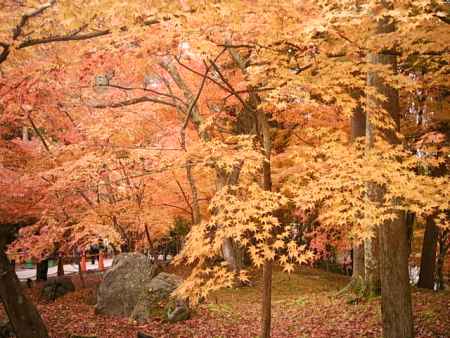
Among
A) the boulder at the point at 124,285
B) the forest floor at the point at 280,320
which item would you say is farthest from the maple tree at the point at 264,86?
the boulder at the point at 124,285

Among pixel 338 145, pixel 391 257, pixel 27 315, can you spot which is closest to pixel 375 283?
pixel 391 257

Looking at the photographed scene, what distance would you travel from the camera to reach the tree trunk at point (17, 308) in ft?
27.6

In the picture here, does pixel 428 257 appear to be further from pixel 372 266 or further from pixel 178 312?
pixel 178 312

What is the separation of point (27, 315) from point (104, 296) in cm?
366

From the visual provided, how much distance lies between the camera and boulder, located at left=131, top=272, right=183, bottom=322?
38.0 feet

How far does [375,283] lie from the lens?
1113 centimetres

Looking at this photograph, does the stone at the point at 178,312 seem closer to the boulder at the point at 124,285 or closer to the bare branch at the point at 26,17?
the boulder at the point at 124,285

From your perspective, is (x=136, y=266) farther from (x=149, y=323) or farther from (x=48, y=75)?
(x=48, y=75)

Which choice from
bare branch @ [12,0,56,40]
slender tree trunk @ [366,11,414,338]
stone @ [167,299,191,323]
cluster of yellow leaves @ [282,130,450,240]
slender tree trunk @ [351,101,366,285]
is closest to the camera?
bare branch @ [12,0,56,40]

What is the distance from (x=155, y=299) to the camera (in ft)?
39.7

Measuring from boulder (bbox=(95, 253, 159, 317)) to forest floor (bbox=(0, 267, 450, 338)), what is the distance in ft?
1.21

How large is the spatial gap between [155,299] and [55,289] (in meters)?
6.42

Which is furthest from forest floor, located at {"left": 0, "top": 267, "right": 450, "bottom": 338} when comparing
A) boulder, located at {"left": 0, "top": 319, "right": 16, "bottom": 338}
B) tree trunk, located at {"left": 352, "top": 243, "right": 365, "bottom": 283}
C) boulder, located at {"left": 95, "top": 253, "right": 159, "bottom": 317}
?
boulder, located at {"left": 0, "top": 319, "right": 16, "bottom": 338}

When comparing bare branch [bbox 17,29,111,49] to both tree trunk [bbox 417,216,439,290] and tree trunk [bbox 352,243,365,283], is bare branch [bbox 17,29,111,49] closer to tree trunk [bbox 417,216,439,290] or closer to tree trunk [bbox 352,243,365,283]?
tree trunk [bbox 352,243,365,283]
